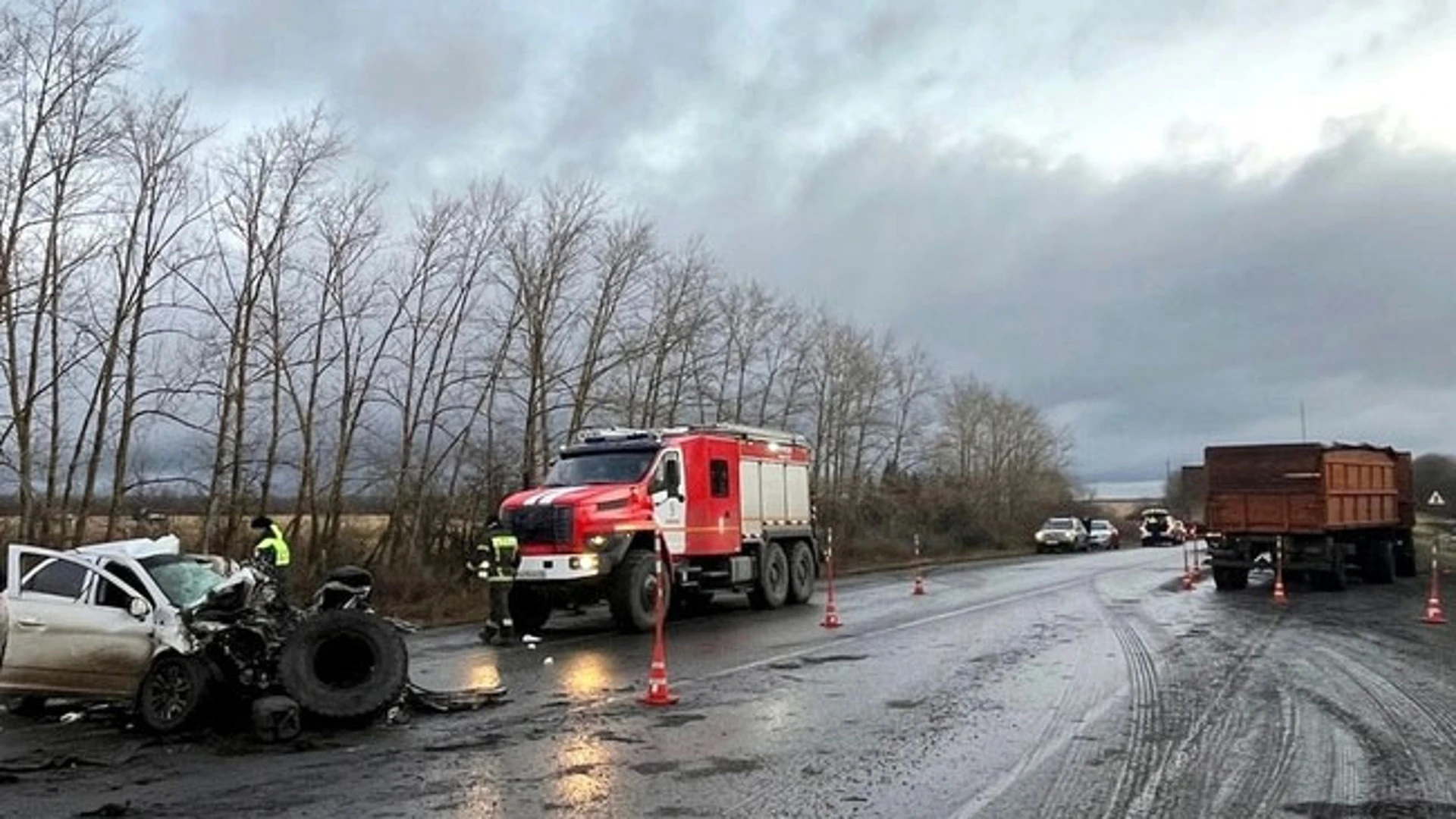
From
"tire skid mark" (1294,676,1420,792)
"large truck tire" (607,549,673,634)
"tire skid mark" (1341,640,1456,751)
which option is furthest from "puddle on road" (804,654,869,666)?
"tire skid mark" (1341,640,1456,751)

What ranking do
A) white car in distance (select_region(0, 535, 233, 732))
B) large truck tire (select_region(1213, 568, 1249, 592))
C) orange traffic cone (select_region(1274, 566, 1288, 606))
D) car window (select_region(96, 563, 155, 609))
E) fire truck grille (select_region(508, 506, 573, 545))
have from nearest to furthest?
white car in distance (select_region(0, 535, 233, 732))
car window (select_region(96, 563, 155, 609))
fire truck grille (select_region(508, 506, 573, 545))
orange traffic cone (select_region(1274, 566, 1288, 606))
large truck tire (select_region(1213, 568, 1249, 592))

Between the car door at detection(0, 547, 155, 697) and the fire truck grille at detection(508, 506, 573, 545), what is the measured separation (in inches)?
298

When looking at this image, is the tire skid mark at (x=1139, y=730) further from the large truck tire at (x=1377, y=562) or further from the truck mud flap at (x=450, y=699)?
the large truck tire at (x=1377, y=562)

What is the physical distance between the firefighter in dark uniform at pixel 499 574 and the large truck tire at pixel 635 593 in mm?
1447

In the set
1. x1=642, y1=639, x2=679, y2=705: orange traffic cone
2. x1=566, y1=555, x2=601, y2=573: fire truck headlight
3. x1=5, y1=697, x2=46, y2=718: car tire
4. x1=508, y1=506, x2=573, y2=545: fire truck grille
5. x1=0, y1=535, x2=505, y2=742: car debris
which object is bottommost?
x1=5, y1=697, x2=46, y2=718: car tire

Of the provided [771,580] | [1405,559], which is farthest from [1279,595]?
[1405,559]

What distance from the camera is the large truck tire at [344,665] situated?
10.2 metres

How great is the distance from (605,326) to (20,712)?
952 inches

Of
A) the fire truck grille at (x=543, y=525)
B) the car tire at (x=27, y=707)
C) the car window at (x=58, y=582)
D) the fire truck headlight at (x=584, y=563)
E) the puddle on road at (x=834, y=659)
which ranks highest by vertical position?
the fire truck grille at (x=543, y=525)

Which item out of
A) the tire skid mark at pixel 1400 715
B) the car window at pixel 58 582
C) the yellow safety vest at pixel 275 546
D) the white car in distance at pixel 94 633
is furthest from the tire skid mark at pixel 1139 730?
the yellow safety vest at pixel 275 546

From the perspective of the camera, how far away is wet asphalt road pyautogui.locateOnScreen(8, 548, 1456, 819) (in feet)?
24.5

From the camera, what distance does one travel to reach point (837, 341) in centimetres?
5684

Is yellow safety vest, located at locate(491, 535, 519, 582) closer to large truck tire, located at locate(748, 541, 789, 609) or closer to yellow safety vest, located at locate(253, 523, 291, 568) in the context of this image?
yellow safety vest, located at locate(253, 523, 291, 568)

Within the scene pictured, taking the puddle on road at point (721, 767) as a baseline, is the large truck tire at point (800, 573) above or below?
above
